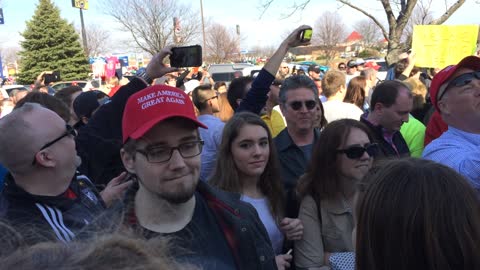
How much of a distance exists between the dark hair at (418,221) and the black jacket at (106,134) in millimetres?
2045

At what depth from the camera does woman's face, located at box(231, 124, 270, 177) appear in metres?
2.87

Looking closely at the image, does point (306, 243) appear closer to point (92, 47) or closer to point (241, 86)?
point (241, 86)

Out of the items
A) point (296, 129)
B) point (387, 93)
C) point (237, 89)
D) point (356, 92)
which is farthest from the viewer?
point (356, 92)

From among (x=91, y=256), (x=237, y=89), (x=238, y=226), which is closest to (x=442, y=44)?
(x=237, y=89)

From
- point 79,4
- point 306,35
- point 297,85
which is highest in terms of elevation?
point 79,4

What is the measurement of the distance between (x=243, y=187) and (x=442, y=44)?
5.86 m

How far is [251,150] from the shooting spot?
2.88 metres

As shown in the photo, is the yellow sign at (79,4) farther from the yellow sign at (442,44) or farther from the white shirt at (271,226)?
the white shirt at (271,226)

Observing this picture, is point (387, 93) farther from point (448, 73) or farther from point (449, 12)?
point (449, 12)

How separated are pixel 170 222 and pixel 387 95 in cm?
259

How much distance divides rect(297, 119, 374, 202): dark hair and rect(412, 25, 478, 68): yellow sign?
17.2 ft

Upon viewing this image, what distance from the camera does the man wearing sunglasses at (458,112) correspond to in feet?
8.27

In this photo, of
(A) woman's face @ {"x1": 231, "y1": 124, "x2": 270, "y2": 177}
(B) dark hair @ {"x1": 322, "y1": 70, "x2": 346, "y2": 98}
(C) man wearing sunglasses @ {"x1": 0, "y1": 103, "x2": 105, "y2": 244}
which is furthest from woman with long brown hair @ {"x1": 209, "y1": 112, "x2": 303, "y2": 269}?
(B) dark hair @ {"x1": 322, "y1": 70, "x2": 346, "y2": 98}

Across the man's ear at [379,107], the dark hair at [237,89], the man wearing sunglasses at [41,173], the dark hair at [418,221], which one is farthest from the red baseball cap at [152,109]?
the dark hair at [237,89]
